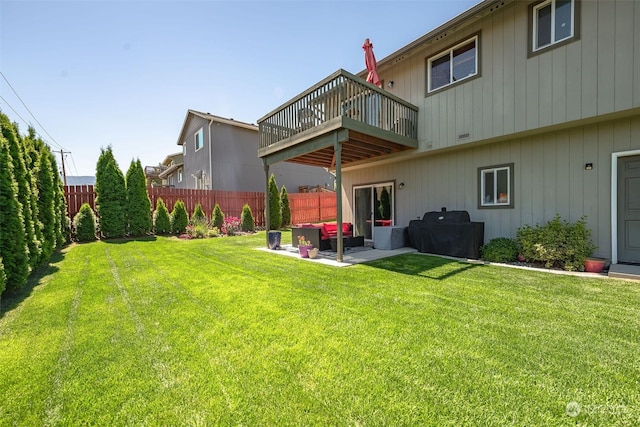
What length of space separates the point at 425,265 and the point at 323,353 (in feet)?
13.6

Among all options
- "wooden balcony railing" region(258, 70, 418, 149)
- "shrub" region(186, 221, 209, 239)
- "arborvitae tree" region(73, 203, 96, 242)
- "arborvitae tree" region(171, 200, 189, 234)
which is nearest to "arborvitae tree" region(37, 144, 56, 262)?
"arborvitae tree" region(73, 203, 96, 242)

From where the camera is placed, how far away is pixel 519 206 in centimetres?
666

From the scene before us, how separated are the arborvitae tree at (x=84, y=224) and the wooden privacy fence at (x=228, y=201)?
94 centimetres

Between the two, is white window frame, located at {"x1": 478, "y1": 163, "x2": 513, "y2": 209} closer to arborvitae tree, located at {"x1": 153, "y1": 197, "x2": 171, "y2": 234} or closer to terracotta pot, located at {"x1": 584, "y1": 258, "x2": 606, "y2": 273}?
terracotta pot, located at {"x1": 584, "y1": 258, "x2": 606, "y2": 273}

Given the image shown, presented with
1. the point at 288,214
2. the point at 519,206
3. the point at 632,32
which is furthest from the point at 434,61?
the point at 288,214

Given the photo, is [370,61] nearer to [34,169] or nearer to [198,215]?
[34,169]

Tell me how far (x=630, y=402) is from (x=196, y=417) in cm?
289

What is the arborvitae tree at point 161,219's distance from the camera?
38.4ft

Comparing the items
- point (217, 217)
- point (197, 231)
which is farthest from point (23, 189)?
point (217, 217)

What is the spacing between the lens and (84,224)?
31.8 ft

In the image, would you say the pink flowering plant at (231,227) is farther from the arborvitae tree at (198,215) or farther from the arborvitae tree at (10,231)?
the arborvitae tree at (10,231)

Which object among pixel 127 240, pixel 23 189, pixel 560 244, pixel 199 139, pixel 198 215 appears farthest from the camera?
pixel 199 139

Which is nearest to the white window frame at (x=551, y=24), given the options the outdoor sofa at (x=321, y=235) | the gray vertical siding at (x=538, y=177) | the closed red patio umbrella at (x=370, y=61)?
the gray vertical siding at (x=538, y=177)

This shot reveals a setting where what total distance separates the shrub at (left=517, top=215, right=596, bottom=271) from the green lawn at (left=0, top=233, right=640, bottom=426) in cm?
98
